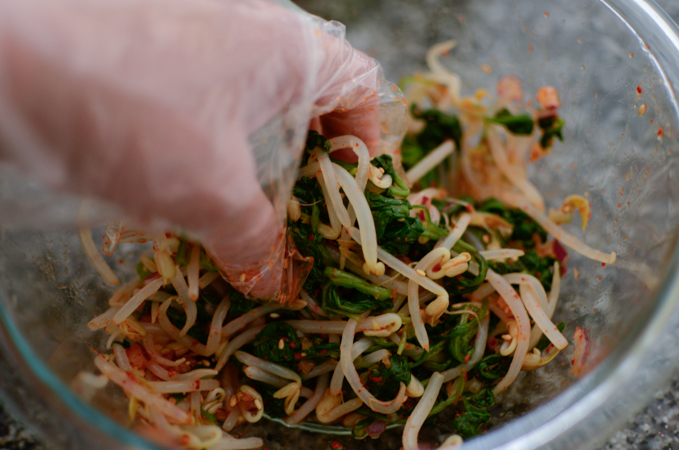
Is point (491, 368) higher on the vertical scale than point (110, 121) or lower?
lower

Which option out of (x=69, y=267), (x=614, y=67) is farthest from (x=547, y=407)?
(x=69, y=267)

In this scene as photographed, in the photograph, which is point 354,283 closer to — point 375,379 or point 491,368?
point 375,379

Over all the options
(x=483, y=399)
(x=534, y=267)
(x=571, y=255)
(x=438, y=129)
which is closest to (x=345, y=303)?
(x=483, y=399)

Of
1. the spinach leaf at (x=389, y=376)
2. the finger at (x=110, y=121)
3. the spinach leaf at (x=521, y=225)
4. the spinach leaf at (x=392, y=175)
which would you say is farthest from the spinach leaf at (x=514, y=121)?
the finger at (x=110, y=121)

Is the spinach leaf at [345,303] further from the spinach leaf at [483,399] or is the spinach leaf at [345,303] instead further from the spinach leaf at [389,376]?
the spinach leaf at [483,399]

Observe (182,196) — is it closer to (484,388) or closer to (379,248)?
(379,248)

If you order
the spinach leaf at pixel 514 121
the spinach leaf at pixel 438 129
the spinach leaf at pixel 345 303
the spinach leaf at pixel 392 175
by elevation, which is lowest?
the spinach leaf at pixel 345 303
